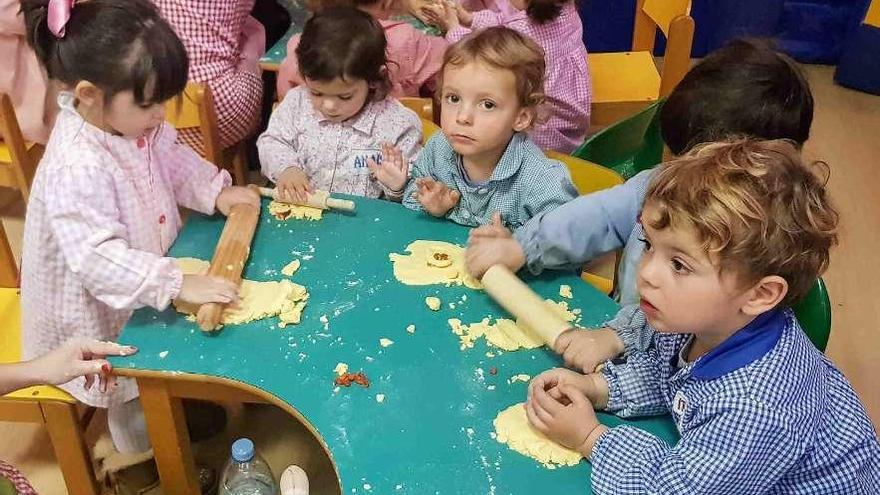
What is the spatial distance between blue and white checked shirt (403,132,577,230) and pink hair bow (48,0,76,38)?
0.72 m

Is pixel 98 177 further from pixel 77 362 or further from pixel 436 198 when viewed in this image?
pixel 436 198

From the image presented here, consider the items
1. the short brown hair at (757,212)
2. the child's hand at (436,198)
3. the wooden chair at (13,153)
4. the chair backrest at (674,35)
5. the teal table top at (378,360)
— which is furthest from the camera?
the chair backrest at (674,35)

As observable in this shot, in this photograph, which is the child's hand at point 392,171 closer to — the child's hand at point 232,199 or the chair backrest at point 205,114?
the child's hand at point 232,199

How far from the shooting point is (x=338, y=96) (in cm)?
189

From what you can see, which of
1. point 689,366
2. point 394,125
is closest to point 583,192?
point 394,125

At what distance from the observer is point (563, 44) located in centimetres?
231

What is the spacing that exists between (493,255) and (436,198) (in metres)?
0.23

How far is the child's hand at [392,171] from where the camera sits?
5.94ft

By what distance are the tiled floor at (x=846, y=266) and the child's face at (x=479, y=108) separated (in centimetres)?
67

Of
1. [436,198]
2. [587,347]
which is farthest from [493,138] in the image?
[587,347]

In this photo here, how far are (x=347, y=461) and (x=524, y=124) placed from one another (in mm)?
833

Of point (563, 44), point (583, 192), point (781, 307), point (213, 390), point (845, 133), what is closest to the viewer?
point (781, 307)

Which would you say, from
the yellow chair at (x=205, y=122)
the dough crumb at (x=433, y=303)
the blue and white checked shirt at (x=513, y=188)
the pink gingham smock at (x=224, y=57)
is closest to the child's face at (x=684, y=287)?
the dough crumb at (x=433, y=303)

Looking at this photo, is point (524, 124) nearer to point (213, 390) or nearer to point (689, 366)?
point (689, 366)
